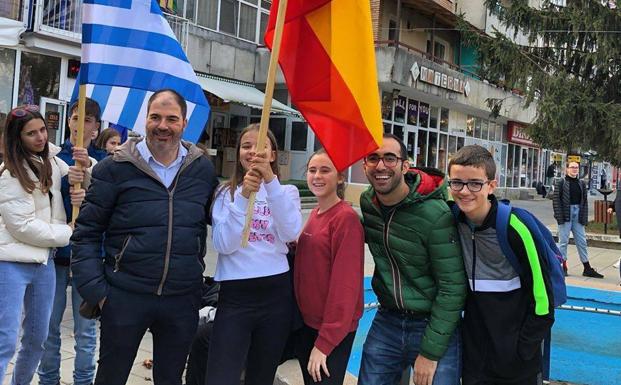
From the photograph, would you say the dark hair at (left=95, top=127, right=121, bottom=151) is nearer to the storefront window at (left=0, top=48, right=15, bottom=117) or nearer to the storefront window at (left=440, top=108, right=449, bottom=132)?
the storefront window at (left=0, top=48, right=15, bottom=117)

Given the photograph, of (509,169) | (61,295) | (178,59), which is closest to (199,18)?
(178,59)

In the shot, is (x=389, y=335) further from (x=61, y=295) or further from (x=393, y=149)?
(x=61, y=295)

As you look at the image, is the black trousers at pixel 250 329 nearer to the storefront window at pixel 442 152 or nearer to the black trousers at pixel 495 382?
the black trousers at pixel 495 382

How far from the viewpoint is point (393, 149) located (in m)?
3.14

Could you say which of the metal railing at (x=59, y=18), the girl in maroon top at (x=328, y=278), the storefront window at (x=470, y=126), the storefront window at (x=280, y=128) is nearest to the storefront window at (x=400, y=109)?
the storefront window at (x=280, y=128)

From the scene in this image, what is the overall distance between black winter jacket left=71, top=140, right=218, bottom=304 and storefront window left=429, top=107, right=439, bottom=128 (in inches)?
994

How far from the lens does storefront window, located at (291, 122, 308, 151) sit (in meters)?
22.4

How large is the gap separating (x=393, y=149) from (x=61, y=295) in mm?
2556

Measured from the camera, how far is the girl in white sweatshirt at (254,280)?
3.02 m

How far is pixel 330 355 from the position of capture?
3088mm

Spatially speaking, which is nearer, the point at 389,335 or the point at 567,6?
the point at 389,335

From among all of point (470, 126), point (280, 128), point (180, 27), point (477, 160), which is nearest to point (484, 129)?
point (470, 126)

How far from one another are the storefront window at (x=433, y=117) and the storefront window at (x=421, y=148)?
0.84 metres

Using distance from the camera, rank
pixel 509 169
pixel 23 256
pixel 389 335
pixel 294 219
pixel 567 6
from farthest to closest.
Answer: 1. pixel 509 169
2. pixel 567 6
3. pixel 23 256
4. pixel 389 335
5. pixel 294 219
